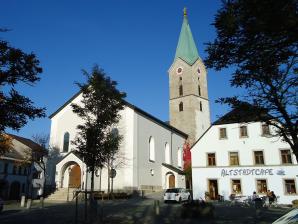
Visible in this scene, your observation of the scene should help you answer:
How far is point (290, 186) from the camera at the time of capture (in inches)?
1129

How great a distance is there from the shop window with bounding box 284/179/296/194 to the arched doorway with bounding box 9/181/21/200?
134 ft

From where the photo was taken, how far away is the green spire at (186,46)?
64000mm

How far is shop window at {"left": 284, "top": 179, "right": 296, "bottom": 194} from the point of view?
2850 centimetres

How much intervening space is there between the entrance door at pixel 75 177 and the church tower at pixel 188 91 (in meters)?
23.0

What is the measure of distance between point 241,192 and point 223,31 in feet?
86.0

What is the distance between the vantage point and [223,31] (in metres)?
7.74

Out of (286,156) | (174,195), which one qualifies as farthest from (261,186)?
(174,195)

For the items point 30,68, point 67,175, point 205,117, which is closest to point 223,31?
point 30,68

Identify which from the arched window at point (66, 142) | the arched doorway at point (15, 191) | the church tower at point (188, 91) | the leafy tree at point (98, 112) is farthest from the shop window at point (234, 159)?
the arched doorway at point (15, 191)

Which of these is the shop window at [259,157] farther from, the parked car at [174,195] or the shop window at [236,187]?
the parked car at [174,195]

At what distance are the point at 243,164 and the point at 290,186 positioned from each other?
474cm

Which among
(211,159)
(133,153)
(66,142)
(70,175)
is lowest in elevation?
(70,175)

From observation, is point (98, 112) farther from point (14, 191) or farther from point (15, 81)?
point (14, 191)

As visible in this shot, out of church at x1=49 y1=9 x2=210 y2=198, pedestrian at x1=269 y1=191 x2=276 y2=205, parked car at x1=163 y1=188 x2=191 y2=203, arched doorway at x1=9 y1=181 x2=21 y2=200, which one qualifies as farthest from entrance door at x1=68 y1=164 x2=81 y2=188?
pedestrian at x1=269 y1=191 x2=276 y2=205
